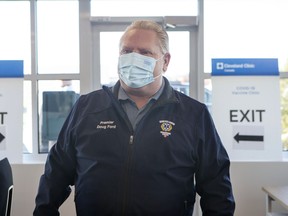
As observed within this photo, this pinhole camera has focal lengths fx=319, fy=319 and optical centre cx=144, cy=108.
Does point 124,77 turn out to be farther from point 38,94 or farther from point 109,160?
point 38,94

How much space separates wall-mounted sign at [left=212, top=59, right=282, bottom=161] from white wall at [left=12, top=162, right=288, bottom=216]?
0.12 metres

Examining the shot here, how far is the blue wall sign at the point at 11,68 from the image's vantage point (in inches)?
118

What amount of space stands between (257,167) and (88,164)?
215 centimetres

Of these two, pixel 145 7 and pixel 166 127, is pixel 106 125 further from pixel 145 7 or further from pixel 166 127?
pixel 145 7

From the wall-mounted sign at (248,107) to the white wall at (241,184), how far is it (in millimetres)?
116

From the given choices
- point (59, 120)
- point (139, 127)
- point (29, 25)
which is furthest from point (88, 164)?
point (29, 25)

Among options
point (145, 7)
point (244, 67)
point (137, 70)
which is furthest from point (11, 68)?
point (244, 67)

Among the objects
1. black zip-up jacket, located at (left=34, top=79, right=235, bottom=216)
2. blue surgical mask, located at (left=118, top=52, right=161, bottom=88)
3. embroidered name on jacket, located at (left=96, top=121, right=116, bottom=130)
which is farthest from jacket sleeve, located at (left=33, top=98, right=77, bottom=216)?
blue surgical mask, located at (left=118, top=52, right=161, bottom=88)

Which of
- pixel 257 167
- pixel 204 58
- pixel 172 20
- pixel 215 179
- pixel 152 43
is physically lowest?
pixel 257 167

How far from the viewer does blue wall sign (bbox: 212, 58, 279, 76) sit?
2971mm

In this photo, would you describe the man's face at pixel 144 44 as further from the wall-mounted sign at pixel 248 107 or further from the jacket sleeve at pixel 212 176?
the wall-mounted sign at pixel 248 107

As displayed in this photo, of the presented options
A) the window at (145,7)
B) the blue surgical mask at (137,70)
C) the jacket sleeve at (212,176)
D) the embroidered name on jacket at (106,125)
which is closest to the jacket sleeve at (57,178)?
the embroidered name on jacket at (106,125)

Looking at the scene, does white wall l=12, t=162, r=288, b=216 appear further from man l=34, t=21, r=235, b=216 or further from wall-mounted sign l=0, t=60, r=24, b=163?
man l=34, t=21, r=235, b=216

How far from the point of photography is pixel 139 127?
1.26 m
